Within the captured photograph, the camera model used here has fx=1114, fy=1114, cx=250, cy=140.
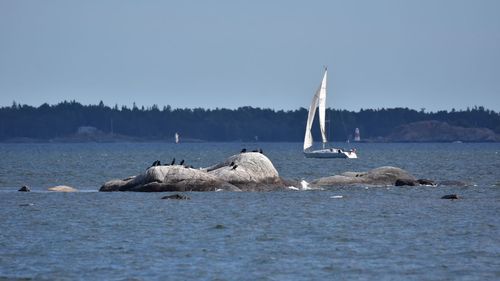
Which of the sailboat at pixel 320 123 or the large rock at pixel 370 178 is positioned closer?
the large rock at pixel 370 178

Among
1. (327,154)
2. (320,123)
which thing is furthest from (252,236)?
(327,154)

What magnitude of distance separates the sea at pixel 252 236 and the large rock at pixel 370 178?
4.39 meters

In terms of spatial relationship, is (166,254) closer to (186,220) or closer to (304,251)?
(304,251)

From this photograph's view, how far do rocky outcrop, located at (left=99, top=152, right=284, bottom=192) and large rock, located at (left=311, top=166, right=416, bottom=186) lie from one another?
4885mm

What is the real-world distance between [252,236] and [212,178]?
18.2 metres

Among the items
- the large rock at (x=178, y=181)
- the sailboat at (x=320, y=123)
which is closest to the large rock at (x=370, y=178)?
the large rock at (x=178, y=181)

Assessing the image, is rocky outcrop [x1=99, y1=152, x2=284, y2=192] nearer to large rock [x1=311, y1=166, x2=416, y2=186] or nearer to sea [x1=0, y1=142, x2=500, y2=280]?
sea [x1=0, y1=142, x2=500, y2=280]

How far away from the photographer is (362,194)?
55.8 metres

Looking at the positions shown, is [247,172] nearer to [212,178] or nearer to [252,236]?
[212,178]

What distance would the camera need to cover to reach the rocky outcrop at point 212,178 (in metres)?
54.7

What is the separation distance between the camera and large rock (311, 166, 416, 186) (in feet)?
203

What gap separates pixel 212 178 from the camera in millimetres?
55188

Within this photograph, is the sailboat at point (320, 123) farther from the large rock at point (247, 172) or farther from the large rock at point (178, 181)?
the large rock at point (178, 181)

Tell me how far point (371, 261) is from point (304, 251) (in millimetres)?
2715
